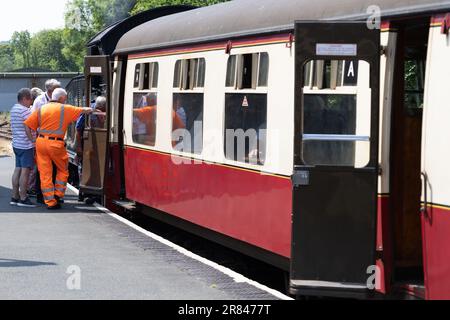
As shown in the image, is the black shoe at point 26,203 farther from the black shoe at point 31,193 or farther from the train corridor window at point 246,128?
the train corridor window at point 246,128

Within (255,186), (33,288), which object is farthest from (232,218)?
(33,288)

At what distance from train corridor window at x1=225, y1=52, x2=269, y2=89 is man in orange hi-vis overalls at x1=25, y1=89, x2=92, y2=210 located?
406cm

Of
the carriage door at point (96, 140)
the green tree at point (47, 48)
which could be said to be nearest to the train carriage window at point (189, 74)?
the carriage door at point (96, 140)

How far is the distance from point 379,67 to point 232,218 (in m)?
3.19

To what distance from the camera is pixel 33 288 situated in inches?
306

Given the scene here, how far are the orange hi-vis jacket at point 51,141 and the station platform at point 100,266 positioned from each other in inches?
34.4

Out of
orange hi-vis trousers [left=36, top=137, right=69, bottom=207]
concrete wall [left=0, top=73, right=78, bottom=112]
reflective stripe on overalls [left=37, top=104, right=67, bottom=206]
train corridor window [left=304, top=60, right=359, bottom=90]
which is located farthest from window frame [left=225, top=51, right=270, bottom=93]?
concrete wall [left=0, top=73, right=78, bottom=112]

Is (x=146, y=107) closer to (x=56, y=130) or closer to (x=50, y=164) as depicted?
(x=56, y=130)

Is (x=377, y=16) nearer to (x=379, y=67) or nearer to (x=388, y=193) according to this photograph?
(x=379, y=67)

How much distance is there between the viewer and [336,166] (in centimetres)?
A: 714

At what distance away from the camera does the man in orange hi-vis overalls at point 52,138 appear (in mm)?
13164

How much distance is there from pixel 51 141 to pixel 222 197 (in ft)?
13.8

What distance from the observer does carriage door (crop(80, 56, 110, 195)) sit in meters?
14.4

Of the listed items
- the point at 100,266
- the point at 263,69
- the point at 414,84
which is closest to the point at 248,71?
the point at 263,69
